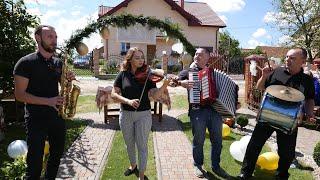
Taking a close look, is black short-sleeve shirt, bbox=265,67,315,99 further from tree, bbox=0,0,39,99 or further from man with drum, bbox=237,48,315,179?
tree, bbox=0,0,39,99

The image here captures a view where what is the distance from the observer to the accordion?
20.2 ft

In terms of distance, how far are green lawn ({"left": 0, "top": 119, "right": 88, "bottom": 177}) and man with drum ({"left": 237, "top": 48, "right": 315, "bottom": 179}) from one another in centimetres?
427

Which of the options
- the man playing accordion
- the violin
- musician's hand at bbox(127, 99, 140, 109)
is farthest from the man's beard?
the man playing accordion

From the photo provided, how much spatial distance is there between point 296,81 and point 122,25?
25.3 feet

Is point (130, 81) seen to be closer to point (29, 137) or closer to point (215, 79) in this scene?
point (215, 79)

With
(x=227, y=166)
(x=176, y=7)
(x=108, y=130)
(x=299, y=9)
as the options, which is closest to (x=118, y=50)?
(x=176, y=7)

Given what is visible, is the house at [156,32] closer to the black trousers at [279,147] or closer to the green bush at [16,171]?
the black trousers at [279,147]

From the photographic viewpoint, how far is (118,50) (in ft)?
125

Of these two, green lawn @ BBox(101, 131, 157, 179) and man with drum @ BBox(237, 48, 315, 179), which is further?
green lawn @ BBox(101, 131, 157, 179)

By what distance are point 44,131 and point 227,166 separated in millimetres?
3606

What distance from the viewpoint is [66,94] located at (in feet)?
18.6

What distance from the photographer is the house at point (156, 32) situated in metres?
37.2

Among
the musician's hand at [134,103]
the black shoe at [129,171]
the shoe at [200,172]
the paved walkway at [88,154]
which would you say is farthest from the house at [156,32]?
the musician's hand at [134,103]

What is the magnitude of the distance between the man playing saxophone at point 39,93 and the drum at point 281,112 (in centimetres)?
293
